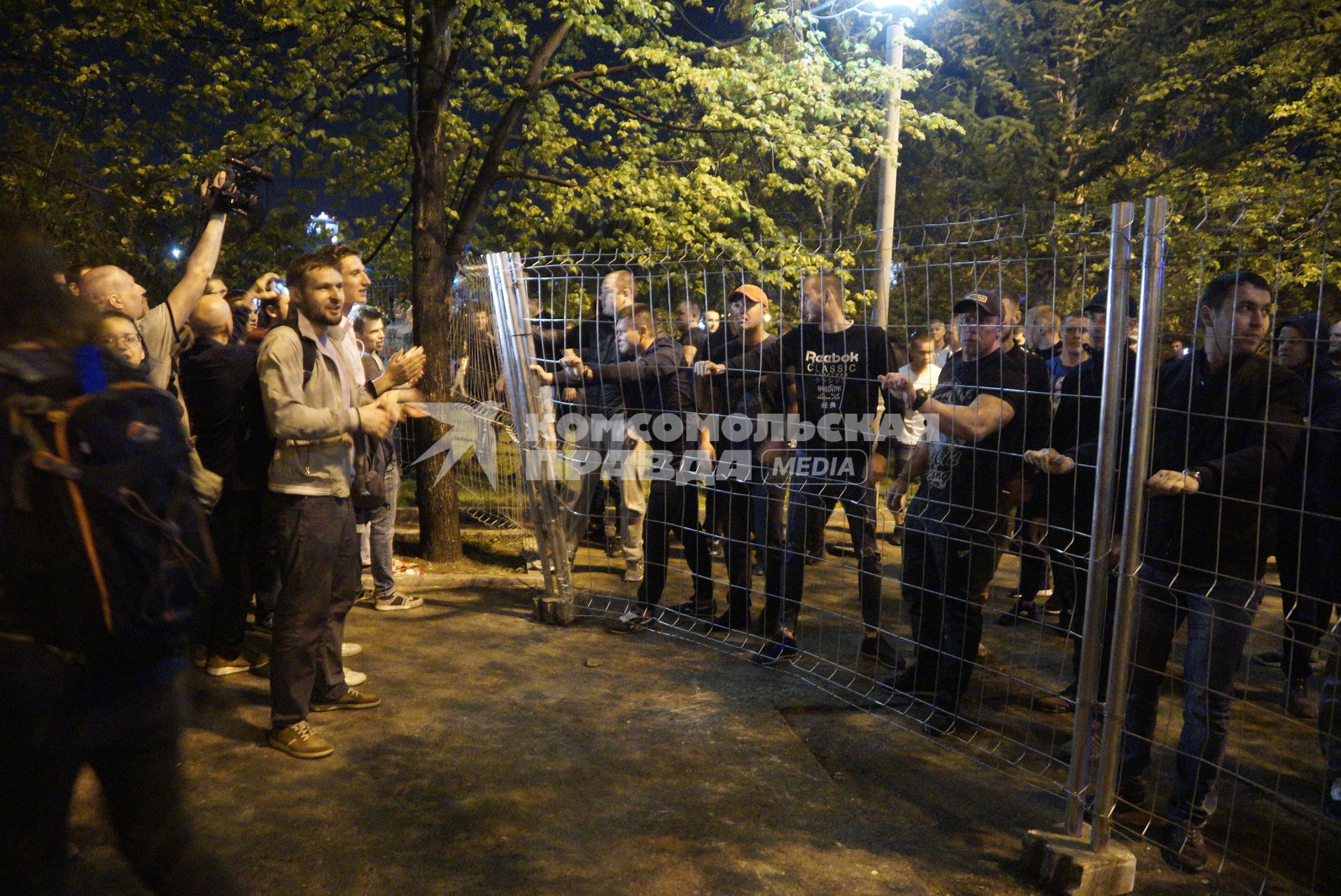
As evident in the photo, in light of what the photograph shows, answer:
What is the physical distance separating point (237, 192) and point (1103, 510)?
4.33 m

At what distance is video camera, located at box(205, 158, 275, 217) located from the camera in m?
4.80

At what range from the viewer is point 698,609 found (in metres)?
6.26

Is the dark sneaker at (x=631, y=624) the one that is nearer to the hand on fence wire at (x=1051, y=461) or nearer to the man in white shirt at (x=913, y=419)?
the man in white shirt at (x=913, y=419)

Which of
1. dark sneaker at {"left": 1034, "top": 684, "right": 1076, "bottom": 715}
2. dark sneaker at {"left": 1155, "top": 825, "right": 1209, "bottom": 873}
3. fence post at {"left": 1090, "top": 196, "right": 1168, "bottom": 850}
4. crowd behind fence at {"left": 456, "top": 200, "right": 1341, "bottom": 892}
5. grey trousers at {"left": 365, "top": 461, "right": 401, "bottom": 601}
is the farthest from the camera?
grey trousers at {"left": 365, "top": 461, "right": 401, "bottom": 601}

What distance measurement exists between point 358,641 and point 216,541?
1.11 m

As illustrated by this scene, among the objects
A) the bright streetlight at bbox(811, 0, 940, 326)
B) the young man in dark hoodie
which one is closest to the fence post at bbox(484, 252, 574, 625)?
the bright streetlight at bbox(811, 0, 940, 326)

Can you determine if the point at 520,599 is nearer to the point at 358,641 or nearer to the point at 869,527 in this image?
the point at 358,641

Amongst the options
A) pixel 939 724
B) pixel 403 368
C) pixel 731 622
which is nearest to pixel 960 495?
pixel 939 724

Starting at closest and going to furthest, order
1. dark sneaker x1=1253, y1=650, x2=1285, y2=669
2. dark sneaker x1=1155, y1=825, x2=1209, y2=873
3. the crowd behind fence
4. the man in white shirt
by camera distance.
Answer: the crowd behind fence, dark sneaker x1=1155, y1=825, x2=1209, y2=873, the man in white shirt, dark sneaker x1=1253, y1=650, x2=1285, y2=669

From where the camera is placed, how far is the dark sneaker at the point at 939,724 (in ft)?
14.5

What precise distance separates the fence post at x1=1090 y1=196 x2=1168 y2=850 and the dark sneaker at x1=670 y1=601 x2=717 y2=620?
3.23m

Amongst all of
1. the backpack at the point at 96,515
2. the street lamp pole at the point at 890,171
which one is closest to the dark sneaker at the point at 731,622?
the street lamp pole at the point at 890,171

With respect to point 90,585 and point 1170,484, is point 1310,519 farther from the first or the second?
point 90,585

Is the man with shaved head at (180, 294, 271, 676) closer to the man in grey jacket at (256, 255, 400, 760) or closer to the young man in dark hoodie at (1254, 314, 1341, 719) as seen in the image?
the man in grey jacket at (256, 255, 400, 760)
